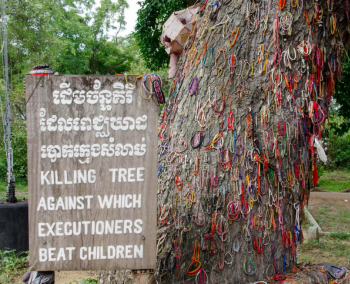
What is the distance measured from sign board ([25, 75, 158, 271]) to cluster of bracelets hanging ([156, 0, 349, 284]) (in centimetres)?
56

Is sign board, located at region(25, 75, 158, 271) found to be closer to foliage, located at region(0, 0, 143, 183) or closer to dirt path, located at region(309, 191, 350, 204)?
dirt path, located at region(309, 191, 350, 204)

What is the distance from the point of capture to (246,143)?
256cm

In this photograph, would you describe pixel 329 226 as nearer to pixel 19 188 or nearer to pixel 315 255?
pixel 315 255

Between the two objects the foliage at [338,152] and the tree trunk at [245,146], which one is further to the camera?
the foliage at [338,152]

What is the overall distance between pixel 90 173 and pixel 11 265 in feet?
11.2

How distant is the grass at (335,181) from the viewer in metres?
11.4

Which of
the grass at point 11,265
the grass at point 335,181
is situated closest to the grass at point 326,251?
the grass at point 11,265

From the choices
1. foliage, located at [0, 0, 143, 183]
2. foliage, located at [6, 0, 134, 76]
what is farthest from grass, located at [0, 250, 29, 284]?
foliage, located at [6, 0, 134, 76]

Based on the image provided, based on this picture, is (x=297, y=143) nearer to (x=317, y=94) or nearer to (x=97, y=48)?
(x=317, y=94)

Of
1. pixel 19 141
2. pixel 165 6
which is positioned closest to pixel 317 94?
pixel 165 6

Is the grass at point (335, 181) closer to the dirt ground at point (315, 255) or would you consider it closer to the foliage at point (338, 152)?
the foliage at point (338, 152)

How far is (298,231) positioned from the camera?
2.78m

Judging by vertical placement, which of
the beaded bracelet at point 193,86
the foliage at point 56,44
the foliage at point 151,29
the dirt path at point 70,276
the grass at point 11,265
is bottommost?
the dirt path at point 70,276

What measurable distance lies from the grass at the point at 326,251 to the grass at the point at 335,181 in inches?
234
